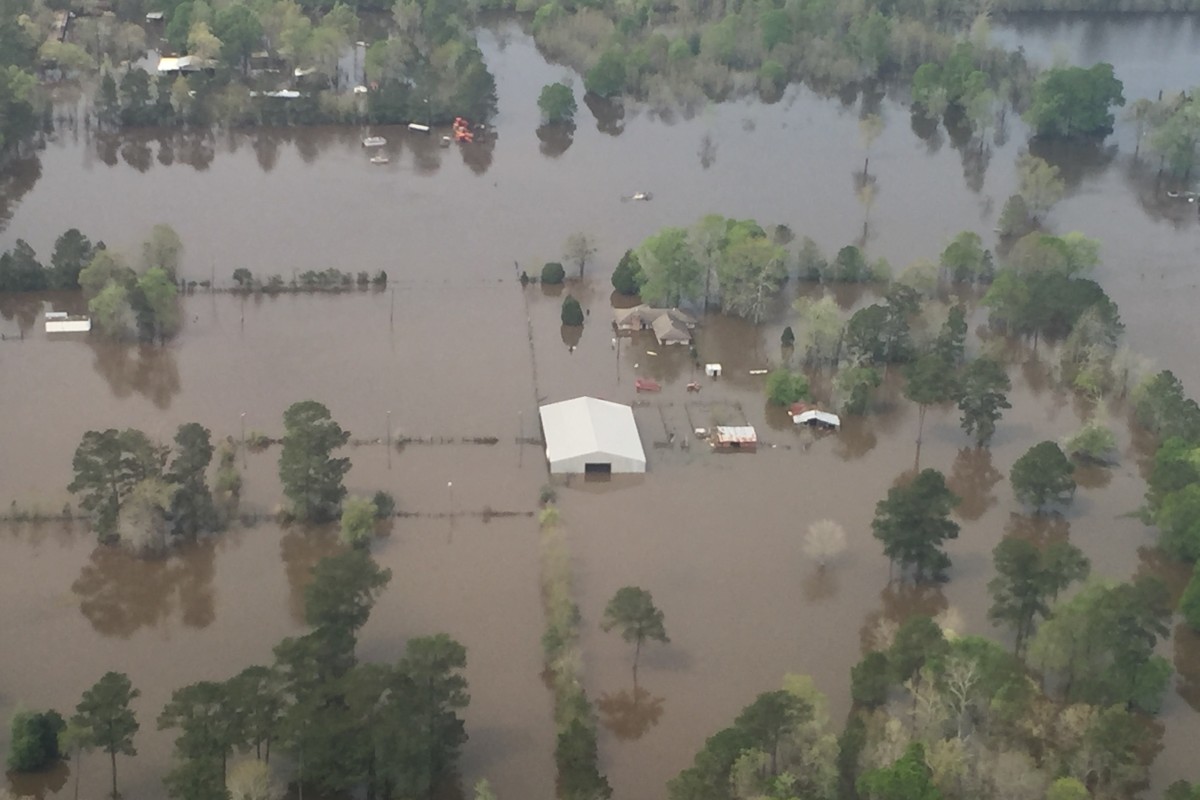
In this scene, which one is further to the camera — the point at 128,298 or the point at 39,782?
the point at 128,298

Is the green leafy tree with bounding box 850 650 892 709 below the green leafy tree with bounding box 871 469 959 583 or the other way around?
below

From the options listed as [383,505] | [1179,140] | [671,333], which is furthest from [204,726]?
[1179,140]

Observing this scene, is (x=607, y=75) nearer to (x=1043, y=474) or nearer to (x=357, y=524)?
(x=1043, y=474)

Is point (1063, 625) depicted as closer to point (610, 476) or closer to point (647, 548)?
point (647, 548)

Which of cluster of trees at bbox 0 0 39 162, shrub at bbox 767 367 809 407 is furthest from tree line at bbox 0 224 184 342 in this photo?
shrub at bbox 767 367 809 407

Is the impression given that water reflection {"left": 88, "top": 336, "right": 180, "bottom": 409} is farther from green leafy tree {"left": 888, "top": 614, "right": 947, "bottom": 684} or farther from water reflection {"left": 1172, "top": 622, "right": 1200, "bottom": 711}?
water reflection {"left": 1172, "top": 622, "right": 1200, "bottom": 711}

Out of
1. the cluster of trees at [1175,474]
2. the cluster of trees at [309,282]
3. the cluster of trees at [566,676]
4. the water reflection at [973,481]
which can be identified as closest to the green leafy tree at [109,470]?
the cluster of trees at [566,676]

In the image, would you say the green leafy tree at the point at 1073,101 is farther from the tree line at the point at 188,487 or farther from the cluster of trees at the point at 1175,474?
the tree line at the point at 188,487
